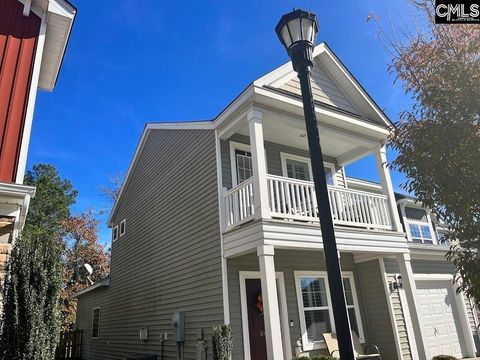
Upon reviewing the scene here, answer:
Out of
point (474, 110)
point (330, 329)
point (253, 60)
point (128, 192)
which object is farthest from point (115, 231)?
point (474, 110)

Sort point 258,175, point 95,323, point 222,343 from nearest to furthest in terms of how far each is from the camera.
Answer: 1. point 222,343
2. point 258,175
3. point 95,323

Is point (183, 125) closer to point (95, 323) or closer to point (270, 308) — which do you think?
point (270, 308)

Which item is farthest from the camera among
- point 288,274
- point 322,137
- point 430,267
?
point 430,267

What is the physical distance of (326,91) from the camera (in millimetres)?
10398

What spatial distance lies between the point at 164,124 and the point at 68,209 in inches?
637

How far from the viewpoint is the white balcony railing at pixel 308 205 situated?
A: 7.57 metres

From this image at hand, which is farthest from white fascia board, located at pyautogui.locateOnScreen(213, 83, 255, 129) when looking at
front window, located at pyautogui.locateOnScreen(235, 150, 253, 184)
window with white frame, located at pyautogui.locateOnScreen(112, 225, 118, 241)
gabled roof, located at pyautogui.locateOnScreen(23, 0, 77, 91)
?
window with white frame, located at pyautogui.locateOnScreen(112, 225, 118, 241)

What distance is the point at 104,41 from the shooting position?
11.4 m

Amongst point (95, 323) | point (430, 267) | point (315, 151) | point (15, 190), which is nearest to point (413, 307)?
point (430, 267)

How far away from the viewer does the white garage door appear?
34.2 feet

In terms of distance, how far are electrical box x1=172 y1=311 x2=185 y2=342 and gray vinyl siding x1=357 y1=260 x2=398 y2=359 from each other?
16.4ft

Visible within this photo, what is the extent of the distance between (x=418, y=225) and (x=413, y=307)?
7.37 metres

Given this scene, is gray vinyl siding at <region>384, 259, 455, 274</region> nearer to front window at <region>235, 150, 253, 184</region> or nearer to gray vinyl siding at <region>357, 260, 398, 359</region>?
gray vinyl siding at <region>357, 260, 398, 359</region>

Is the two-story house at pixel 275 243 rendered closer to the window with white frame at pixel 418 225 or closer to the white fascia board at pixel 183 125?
the white fascia board at pixel 183 125
